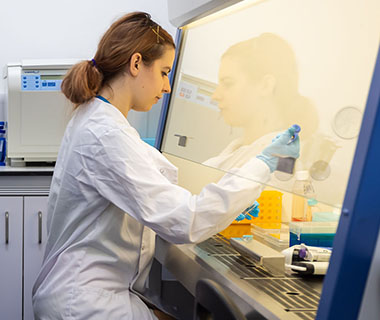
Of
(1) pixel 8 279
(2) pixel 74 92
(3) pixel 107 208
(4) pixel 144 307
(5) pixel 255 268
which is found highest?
(2) pixel 74 92

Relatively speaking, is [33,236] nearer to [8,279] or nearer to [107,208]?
[8,279]

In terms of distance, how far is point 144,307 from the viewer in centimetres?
142

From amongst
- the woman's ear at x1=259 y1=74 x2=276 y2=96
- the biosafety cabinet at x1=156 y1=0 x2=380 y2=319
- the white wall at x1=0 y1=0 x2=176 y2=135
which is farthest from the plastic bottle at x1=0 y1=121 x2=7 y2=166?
the woman's ear at x1=259 y1=74 x2=276 y2=96

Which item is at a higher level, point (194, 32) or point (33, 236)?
point (194, 32)

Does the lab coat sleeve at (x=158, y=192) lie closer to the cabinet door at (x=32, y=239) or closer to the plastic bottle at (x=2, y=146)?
the cabinet door at (x=32, y=239)

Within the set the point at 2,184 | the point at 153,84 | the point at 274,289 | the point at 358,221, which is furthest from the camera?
the point at 2,184

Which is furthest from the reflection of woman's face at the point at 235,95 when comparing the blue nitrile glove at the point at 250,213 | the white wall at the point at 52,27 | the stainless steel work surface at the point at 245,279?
the white wall at the point at 52,27

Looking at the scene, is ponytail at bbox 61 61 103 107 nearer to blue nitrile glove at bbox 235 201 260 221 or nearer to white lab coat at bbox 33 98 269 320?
white lab coat at bbox 33 98 269 320

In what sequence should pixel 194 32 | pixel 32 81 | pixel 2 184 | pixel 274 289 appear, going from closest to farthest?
pixel 274 289 < pixel 194 32 < pixel 2 184 < pixel 32 81

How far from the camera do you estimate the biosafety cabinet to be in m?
0.86

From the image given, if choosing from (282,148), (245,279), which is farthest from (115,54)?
(245,279)

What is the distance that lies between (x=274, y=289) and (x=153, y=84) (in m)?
0.65

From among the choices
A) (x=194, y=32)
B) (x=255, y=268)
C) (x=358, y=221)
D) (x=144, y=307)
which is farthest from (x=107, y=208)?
(x=194, y=32)

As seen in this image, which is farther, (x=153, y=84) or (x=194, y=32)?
(x=194, y=32)
